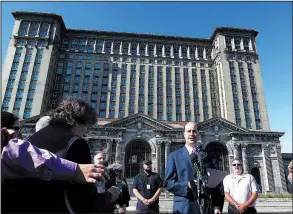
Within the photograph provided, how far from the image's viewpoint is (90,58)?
63062 millimetres

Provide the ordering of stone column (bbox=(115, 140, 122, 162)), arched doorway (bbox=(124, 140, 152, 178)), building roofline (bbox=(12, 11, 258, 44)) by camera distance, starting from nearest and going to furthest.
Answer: stone column (bbox=(115, 140, 122, 162)), arched doorway (bbox=(124, 140, 152, 178)), building roofline (bbox=(12, 11, 258, 44))

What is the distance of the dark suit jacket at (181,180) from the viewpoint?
404 cm

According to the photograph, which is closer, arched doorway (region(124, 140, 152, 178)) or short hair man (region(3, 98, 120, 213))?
short hair man (region(3, 98, 120, 213))

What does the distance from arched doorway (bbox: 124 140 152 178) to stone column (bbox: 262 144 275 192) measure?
19.0 metres

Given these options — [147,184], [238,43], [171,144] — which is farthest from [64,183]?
[238,43]

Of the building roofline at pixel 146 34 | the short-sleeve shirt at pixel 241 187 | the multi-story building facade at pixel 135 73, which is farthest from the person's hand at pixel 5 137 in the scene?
the building roofline at pixel 146 34

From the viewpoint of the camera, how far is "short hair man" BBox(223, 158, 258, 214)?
5754mm

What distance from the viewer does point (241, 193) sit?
5910 mm

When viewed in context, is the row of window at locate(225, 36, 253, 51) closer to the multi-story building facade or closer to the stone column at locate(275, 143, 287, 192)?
the multi-story building facade

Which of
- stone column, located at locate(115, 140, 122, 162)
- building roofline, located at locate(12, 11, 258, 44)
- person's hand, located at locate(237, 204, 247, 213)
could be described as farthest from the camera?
building roofline, located at locate(12, 11, 258, 44)

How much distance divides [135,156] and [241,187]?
2988cm

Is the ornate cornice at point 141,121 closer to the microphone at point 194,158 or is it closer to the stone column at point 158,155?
the stone column at point 158,155

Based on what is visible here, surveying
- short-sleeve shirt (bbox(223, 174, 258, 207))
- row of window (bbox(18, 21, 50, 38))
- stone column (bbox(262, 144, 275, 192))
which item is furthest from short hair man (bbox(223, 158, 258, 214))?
row of window (bbox(18, 21, 50, 38))

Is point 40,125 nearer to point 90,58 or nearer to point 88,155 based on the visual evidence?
point 88,155
